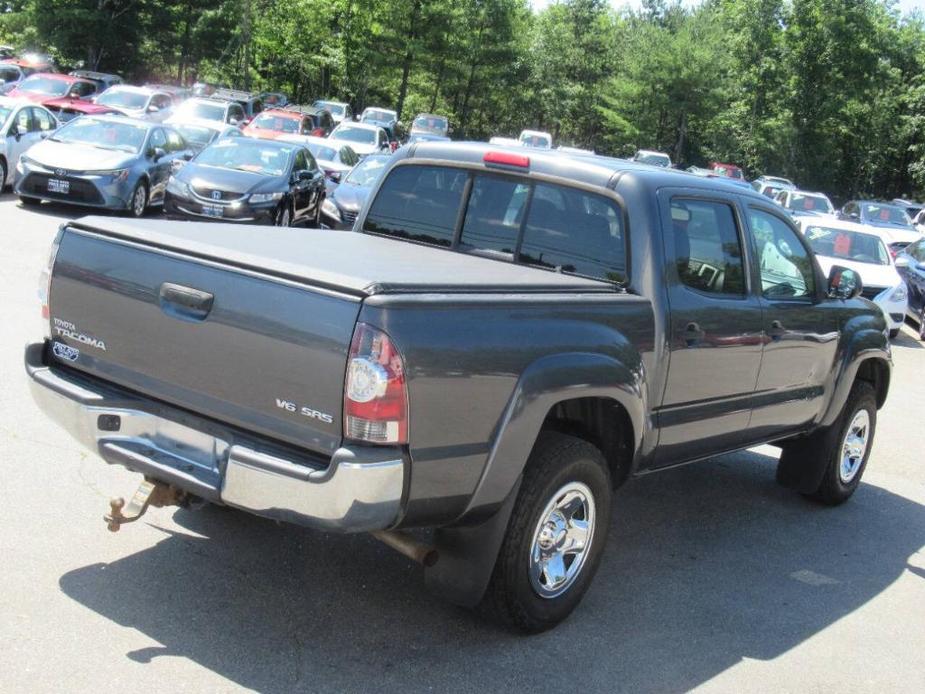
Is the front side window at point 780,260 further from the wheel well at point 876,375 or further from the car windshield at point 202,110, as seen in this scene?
the car windshield at point 202,110

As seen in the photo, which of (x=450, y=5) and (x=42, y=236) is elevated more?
(x=450, y=5)

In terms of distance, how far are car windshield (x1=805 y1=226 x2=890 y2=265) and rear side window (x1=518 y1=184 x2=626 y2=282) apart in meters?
13.2

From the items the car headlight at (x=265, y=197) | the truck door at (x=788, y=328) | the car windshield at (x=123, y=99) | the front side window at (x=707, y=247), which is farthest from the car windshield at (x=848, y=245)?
the car windshield at (x=123, y=99)

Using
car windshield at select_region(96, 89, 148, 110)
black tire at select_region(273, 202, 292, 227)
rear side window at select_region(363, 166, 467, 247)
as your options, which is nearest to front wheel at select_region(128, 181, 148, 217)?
black tire at select_region(273, 202, 292, 227)

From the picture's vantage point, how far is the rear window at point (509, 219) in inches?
205

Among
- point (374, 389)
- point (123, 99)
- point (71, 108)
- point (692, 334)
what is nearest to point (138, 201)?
point (71, 108)

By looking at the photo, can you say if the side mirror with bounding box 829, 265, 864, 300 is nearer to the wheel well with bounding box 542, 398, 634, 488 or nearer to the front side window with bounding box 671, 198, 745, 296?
the front side window with bounding box 671, 198, 745, 296

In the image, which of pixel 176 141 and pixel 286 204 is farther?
pixel 176 141

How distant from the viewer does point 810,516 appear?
715 cm

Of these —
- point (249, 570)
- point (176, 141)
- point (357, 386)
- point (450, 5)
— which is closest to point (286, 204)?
point (176, 141)

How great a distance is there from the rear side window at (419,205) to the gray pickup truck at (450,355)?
0.01m

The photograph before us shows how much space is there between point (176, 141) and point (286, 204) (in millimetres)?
3402

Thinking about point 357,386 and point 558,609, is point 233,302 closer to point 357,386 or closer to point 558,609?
point 357,386

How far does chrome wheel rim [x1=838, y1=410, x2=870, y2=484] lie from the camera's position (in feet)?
Answer: 23.8
